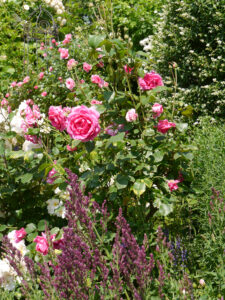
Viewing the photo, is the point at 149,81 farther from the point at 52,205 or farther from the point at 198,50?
the point at 198,50

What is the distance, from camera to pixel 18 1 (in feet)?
23.0

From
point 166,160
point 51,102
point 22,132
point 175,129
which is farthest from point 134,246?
point 51,102

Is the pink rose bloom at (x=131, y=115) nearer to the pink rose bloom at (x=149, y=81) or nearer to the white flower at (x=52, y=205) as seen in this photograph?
the pink rose bloom at (x=149, y=81)

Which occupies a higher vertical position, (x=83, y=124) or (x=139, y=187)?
(x=83, y=124)

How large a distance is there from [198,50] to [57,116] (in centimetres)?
328

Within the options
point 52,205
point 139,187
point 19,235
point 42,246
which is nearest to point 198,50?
point 52,205

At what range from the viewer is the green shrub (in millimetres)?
4613

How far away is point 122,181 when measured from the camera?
208 centimetres

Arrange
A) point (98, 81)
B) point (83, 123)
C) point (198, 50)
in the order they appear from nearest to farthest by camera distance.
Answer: point (83, 123), point (98, 81), point (198, 50)

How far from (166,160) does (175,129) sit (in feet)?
0.82

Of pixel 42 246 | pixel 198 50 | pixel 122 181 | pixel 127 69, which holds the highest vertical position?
A: pixel 127 69

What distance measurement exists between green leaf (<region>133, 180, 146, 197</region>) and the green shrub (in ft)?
8.70

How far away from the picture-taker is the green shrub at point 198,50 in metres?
4.61

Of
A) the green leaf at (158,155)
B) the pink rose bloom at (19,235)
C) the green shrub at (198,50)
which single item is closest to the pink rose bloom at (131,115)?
the green leaf at (158,155)
